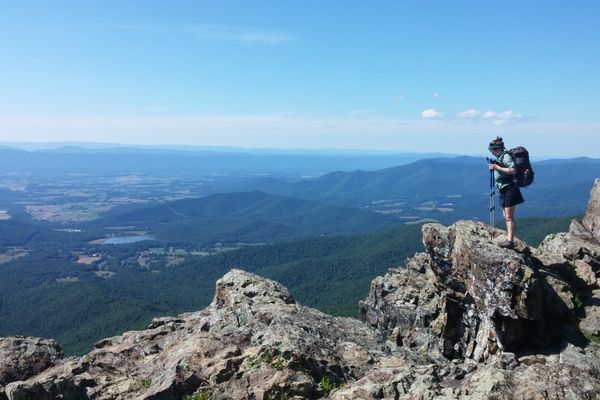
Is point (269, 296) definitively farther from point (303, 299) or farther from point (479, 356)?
point (303, 299)

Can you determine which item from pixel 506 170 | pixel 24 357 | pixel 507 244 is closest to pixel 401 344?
pixel 507 244

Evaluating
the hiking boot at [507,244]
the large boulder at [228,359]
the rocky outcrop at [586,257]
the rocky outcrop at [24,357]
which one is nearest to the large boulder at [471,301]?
the hiking boot at [507,244]

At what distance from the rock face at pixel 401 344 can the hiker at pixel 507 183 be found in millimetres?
868

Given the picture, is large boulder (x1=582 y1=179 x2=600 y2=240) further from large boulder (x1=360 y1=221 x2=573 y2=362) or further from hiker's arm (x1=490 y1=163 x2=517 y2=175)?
hiker's arm (x1=490 y1=163 x2=517 y2=175)

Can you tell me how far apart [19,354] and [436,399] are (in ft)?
47.1

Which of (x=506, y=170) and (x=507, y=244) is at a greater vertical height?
(x=506, y=170)

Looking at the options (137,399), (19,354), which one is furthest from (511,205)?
(19,354)

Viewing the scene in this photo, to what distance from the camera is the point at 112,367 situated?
1627 cm

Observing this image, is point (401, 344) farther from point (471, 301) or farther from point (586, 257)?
point (586, 257)

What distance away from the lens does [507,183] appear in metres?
19.6

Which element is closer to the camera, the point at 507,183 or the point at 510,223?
the point at 510,223

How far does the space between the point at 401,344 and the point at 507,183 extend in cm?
837

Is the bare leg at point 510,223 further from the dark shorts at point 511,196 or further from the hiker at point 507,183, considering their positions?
the dark shorts at point 511,196

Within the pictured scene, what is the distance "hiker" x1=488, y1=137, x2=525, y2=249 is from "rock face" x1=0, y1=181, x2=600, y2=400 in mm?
868
